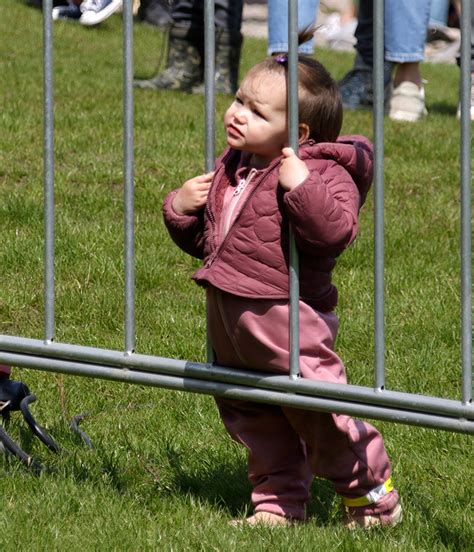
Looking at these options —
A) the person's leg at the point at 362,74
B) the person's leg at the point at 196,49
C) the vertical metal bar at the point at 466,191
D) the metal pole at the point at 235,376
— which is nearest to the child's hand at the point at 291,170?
the vertical metal bar at the point at 466,191

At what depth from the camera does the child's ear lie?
3.52 m

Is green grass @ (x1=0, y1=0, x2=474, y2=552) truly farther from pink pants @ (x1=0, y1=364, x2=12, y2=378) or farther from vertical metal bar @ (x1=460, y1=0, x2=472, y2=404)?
vertical metal bar @ (x1=460, y1=0, x2=472, y2=404)

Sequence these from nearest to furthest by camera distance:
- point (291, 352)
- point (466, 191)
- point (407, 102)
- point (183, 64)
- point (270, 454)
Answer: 1. point (466, 191)
2. point (291, 352)
3. point (270, 454)
4. point (407, 102)
5. point (183, 64)

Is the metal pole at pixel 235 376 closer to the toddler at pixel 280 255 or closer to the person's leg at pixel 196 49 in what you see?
the toddler at pixel 280 255

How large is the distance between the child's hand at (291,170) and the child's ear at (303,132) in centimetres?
16

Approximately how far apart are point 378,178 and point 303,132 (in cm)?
30

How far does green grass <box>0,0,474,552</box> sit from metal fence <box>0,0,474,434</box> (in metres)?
0.37

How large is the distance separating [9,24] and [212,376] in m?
9.41

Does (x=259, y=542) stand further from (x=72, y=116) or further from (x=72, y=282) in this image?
(x=72, y=116)

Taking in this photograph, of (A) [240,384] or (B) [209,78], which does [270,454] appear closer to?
(A) [240,384]

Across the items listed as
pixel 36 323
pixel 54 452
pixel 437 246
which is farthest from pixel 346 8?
pixel 54 452

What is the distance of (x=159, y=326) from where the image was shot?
539 cm

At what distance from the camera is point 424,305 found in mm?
5746

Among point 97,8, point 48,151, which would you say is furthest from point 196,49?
point 48,151
